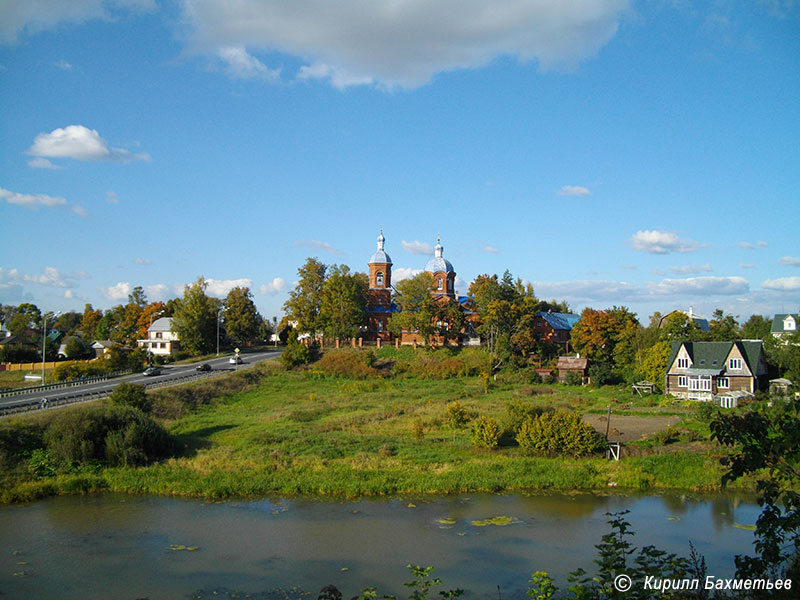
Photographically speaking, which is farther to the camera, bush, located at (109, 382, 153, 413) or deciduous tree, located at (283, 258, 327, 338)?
deciduous tree, located at (283, 258, 327, 338)

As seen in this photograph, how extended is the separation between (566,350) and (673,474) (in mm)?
34173

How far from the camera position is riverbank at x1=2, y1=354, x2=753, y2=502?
22.2 metres

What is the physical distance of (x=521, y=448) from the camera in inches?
1030

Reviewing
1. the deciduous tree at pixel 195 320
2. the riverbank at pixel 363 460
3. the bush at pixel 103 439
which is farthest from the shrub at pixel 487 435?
the deciduous tree at pixel 195 320

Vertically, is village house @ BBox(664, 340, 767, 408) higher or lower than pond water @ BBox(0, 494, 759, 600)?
higher

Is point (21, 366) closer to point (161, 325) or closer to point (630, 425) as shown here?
point (161, 325)

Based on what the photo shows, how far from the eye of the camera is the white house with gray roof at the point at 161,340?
64375 millimetres

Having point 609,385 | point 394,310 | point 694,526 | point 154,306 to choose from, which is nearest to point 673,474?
point 694,526

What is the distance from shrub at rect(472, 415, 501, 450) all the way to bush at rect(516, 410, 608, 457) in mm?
962

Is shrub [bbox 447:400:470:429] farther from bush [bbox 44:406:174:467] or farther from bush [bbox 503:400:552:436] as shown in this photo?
bush [bbox 44:406:174:467]

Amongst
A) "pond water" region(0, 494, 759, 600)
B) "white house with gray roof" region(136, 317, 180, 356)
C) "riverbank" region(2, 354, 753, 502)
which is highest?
"white house with gray roof" region(136, 317, 180, 356)

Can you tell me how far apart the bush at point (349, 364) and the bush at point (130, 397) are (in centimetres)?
1910

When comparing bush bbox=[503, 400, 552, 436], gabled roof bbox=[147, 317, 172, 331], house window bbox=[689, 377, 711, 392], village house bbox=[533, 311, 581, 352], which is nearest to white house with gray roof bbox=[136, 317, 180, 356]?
gabled roof bbox=[147, 317, 172, 331]

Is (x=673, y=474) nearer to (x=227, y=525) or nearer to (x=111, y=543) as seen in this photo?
(x=227, y=525)
